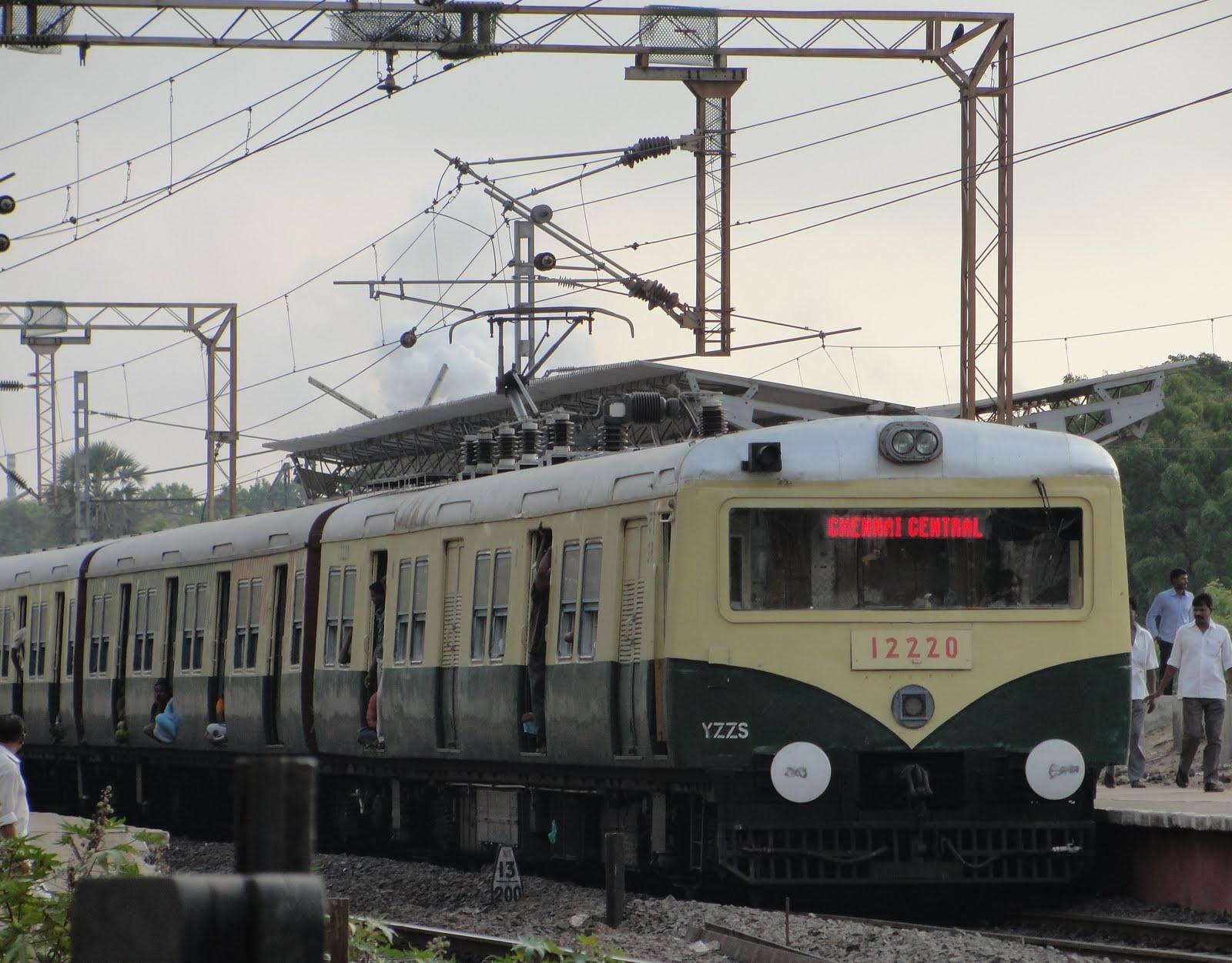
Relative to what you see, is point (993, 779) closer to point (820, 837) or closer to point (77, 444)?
point (820, 837)

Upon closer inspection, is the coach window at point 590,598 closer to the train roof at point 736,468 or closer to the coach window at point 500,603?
the train roof at point 736,468

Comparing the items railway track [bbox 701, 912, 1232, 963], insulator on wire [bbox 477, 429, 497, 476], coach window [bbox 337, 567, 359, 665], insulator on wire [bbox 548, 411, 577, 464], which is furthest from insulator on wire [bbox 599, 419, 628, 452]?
railway track [bbox 701, 912, 1232, 963]

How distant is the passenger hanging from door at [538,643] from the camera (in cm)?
1477

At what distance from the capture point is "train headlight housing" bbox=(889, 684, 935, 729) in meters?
12.6

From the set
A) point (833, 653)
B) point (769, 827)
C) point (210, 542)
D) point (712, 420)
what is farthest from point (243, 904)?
point (210, 542)

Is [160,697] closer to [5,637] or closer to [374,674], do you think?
[374,674]

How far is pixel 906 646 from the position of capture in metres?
12.7

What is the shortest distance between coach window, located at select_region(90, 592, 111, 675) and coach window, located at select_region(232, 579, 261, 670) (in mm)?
4140

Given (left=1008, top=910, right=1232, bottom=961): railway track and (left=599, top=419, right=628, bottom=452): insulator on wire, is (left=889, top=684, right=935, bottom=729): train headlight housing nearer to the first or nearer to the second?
(left=1008, top=910, right=1232, bottom=961): railway track

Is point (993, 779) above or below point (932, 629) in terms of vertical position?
below

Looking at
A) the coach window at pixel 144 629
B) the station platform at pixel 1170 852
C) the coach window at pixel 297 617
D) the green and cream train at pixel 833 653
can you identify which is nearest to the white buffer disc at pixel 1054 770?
the green and cream train at pixel 833 653

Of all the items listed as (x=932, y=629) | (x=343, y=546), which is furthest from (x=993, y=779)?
(x=343, y=546)

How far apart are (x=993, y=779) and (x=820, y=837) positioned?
1081 mm

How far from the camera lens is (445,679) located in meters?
16.3
